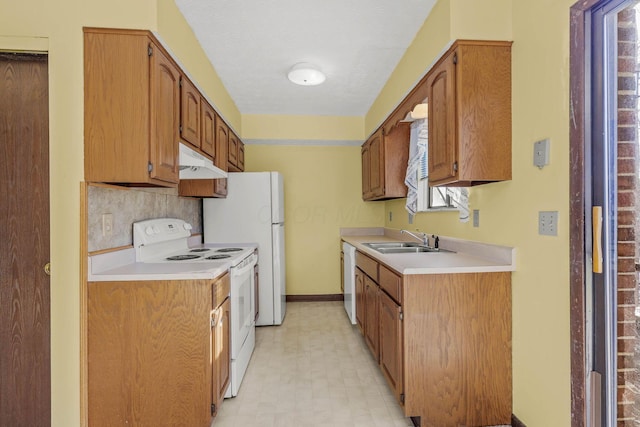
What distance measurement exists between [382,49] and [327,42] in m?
0.44

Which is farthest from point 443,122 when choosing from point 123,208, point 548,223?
point 123,208

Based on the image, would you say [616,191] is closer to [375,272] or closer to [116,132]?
[375,272]

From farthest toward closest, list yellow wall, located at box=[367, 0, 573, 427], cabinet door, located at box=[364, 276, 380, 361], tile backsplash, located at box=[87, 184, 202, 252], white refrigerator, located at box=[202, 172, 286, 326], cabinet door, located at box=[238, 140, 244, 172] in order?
cabinet door, located at box=[238, 140, 244, 172], white refrigerator, located at box=[202, 172, 286, 326], cabinet door, located at box=[364, 276, 380, 361], tile backsplash, located at box=[87, 184, 202, 252], yellow wall, located at box=[367, 0, 573, 427]

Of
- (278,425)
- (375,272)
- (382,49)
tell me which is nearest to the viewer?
(278,425)

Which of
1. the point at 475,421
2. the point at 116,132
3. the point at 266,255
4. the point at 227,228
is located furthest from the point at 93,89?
the point at 475,421

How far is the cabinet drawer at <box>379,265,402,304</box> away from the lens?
5.96 feet

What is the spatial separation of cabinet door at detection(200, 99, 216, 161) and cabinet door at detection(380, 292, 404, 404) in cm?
178

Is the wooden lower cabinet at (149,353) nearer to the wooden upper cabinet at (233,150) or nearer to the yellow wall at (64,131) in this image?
the yellow wall at (64,131)

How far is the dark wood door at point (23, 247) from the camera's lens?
167 cm

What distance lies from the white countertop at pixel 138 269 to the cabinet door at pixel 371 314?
1.08 metres

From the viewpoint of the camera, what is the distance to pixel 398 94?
2734 mm

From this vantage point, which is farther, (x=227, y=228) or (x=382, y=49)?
(x=227, y=228)

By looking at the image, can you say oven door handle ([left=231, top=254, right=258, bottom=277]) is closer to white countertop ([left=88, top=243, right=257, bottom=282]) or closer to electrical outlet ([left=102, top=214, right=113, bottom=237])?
white countertop ([left=88, top=243, right=257, bottom=282])

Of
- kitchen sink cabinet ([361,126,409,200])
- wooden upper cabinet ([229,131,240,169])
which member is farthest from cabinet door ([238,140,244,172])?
kitchen sink cabinet ([361,126,409,200])
